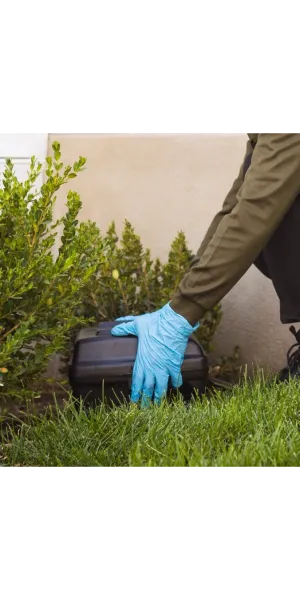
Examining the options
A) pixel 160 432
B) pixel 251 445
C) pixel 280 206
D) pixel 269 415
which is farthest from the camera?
pixel 280 206

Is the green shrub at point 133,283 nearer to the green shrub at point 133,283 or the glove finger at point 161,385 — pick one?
the green shrub at point 133,283

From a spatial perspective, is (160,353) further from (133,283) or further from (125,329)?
(133,283)

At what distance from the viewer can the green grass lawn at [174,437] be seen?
1511mm

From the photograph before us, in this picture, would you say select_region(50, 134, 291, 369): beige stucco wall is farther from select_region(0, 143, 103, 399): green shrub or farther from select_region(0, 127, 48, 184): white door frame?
select_region(0, 143, 103, 399): green shrub

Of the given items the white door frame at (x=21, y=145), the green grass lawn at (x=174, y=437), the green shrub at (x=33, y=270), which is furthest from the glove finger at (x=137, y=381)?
the white door frame at (x=21, y=145)

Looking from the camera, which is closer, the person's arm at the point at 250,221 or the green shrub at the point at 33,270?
the green shrub at the point at 33,270

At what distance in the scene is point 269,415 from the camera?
6.04 feet

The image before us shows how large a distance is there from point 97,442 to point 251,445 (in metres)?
0.39

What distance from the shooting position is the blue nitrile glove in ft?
6.89

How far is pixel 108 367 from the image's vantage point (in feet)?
6.83

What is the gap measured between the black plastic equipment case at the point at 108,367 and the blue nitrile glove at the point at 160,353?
3cm

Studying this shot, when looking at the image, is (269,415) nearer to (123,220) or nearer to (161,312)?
(161,312)

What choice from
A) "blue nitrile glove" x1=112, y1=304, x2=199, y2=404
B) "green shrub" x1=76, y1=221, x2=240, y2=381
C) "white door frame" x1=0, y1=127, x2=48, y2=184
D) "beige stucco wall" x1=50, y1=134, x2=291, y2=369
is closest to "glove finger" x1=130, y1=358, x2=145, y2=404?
"blue nitrile glove" x1=112, y1=304, x2=199, y2=404
